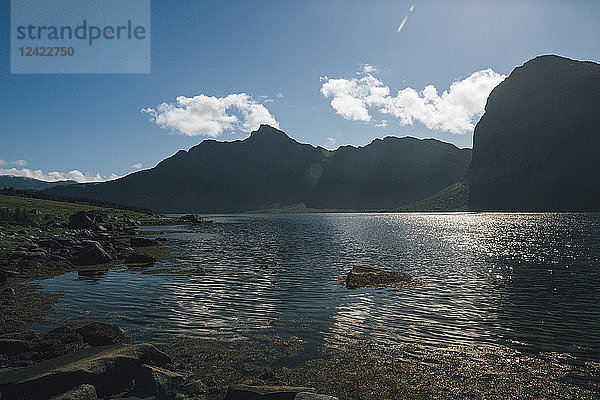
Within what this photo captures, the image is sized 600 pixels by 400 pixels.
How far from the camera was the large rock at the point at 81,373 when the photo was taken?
10461mm

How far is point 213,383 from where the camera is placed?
40.9ft

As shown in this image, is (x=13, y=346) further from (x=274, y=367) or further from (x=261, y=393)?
(x=261, y=393)

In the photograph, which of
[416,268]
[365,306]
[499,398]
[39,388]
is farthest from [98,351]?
[416,268]

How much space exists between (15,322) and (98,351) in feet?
31.5

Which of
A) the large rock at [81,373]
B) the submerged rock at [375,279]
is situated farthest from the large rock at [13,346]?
the submerged rock at [375,279]

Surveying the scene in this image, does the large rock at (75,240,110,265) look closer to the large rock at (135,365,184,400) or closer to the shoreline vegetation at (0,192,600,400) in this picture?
the shoreline vegetation at (0,192,600,400)

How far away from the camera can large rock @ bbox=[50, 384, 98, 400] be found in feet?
32.2

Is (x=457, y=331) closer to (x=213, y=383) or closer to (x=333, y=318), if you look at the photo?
(x=333, y=318)

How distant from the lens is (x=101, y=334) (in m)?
15.8

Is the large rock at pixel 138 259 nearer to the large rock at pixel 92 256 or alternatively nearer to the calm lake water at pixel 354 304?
the calm lake water at pixel 354 304

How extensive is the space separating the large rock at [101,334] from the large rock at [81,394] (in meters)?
5.40

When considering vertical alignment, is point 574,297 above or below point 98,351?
below

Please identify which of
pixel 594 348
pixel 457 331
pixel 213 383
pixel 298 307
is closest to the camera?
pixel 213 383

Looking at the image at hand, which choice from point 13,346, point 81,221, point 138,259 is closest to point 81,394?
point 13,346
